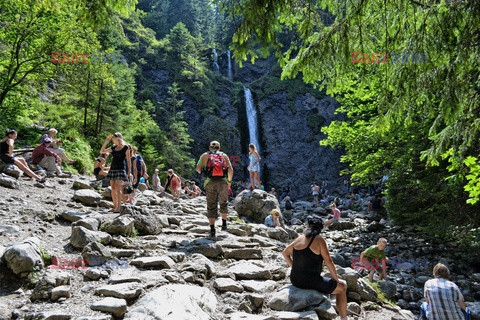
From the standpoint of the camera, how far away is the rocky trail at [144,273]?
360 cm

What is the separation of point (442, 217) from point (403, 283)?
102 inches

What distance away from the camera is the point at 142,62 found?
135 ft

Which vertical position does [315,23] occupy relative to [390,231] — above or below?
above

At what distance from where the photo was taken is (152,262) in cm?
476

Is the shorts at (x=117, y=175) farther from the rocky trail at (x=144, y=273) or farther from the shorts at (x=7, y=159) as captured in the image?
the shorts at (x=7, y=159)

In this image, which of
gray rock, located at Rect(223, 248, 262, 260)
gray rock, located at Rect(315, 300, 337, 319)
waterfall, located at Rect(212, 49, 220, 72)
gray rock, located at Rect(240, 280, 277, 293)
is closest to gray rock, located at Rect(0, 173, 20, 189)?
gray rock, located at Rect(223, 248, 262, 260)

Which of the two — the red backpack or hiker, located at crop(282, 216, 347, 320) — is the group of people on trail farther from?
hiker, located at crop(282, 216, 347, 320)

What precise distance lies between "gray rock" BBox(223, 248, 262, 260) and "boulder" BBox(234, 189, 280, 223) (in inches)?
227

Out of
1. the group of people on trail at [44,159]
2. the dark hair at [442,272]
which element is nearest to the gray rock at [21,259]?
the dark hair at [442,272]

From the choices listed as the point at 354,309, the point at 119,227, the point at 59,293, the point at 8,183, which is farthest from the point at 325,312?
the point at 8,183

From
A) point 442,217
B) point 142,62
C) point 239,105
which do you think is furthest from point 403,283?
point 142,62

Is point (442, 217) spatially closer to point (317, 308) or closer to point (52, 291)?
point (317, 308)

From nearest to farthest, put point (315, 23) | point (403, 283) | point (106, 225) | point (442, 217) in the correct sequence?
point (315, 23) → point (106, 225) → point (403, 283) → point (442, 217)

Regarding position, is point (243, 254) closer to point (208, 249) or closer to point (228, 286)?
point (208, 249)
